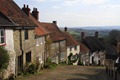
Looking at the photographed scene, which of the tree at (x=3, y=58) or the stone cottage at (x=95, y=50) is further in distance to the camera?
the stone cottage at (x=95, y=50)

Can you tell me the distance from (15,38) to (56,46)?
18.2m

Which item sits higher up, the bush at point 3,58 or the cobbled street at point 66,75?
the bush at point 3,58

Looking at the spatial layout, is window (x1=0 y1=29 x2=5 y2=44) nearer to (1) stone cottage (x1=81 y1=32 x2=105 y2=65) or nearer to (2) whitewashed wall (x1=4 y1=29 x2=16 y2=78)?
(2) whitewashed wall (x1=4 y1=29 x2=16 y2=78)

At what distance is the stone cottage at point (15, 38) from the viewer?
19.2 metres

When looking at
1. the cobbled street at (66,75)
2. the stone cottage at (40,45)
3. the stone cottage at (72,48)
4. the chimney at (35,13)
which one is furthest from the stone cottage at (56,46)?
the cobbled street at (66,75)

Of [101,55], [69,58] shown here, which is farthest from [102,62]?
[69,58]

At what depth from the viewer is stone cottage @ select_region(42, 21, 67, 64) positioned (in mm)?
37125

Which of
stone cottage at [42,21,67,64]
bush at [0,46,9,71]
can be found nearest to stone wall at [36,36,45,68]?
stone cottage at [42,21,67,64]

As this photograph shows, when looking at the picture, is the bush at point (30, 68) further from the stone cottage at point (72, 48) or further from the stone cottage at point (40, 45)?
the stone cottage at point (72, 48)

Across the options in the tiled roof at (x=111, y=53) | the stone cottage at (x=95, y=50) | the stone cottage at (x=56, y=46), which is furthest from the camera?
the tiled roof at (x=111, y=53)

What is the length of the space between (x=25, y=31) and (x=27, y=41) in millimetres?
1123

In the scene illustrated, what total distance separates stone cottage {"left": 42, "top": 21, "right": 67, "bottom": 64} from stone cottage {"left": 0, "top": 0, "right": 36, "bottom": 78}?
33.1ft

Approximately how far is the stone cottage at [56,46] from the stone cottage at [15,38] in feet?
33.1

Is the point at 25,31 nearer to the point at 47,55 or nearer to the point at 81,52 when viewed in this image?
the point at 47,55
